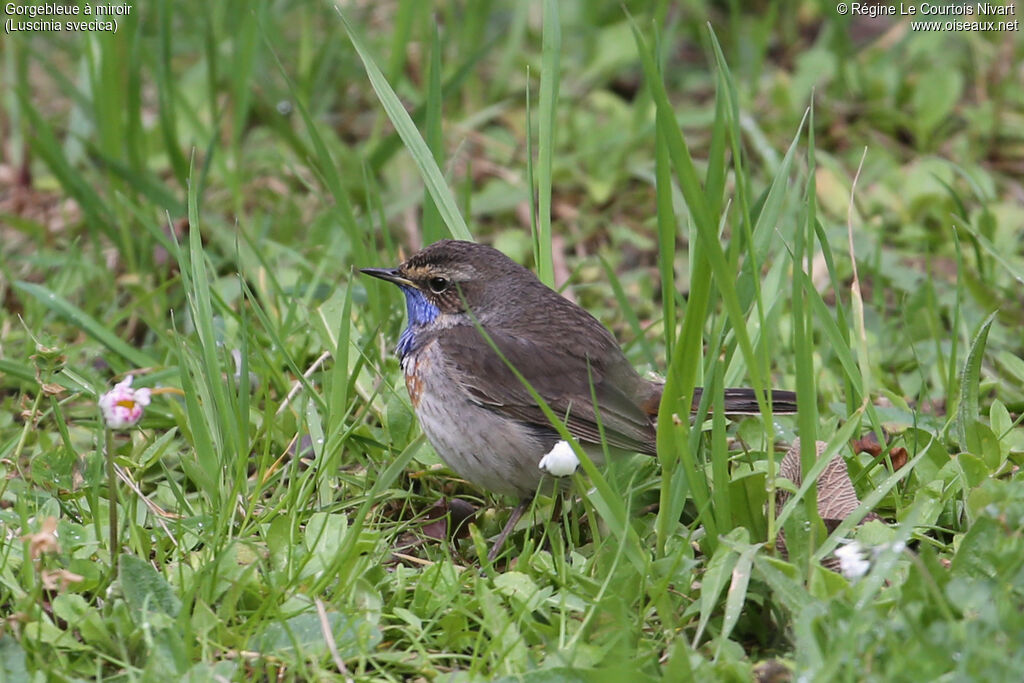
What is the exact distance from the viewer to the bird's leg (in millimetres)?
4410

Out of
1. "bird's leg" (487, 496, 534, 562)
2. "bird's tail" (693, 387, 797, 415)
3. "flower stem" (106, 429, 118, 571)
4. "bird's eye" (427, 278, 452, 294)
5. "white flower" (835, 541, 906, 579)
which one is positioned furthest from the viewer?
"bird's eye" (427, 278, 452, 294)

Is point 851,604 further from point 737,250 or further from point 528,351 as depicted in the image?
point 528,351

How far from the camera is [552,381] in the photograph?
490 cm

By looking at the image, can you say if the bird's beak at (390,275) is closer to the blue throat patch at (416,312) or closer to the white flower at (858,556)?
the blue throat patch at (416,312)

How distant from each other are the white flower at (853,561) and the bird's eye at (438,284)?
2.17 metres

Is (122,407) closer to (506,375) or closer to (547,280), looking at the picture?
(506,375)

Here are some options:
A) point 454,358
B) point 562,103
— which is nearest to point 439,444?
point 454,358

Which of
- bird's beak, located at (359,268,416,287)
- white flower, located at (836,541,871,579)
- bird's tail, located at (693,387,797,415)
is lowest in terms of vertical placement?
white flower, located at (836,541,871,579)

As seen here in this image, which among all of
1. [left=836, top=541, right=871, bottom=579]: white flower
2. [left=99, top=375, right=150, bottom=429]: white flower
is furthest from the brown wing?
[left=99, top=375, right=150, bottom=429]: white flower

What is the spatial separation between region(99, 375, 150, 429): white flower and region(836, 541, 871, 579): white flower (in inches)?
86.0

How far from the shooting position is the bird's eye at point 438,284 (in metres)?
5.28

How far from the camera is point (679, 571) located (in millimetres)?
3875

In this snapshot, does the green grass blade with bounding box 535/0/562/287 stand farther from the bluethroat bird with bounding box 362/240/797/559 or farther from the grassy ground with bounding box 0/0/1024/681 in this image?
the bluethroat bird with bounding box 362/240/797/559

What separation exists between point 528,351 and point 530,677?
5.75 feet
